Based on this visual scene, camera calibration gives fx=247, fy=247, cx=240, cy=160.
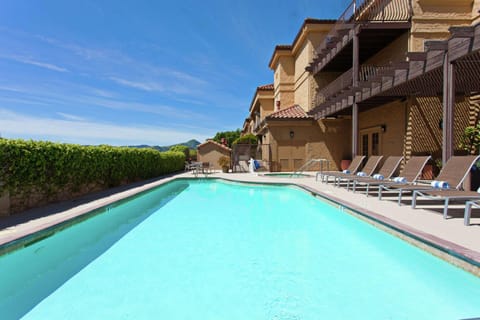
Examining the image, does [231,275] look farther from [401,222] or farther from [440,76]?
[440,76]

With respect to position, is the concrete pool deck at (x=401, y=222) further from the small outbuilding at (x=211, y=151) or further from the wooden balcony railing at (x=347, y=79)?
the small outbuilding at (x=211, y=151)

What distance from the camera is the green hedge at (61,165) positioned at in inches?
218

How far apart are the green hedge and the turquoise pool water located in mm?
1934

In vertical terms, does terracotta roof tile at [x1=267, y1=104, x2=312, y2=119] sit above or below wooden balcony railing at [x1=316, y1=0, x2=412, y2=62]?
below

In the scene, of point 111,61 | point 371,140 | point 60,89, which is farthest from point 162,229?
A: point 60,89

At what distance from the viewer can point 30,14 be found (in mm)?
15445

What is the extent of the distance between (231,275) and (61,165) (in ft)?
20.7

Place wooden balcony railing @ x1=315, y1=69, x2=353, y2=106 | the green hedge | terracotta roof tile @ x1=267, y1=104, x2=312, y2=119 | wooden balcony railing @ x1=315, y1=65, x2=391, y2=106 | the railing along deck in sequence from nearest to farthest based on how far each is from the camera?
the green hedge < the railing along deck < wooden balcony railing @ x1=315, y1=65, x2=391, y2=106 < wooden balcony railing @ x1=315, y1=69, x2=353, y2=106 < terracotta roof tile @ x1=267, y1=104, x2=312, y2=119

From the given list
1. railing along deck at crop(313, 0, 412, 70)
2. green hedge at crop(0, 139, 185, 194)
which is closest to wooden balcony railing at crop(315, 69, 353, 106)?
railing along deck at crop(313, 0, 412, 70)

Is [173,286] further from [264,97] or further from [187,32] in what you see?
[264,97]

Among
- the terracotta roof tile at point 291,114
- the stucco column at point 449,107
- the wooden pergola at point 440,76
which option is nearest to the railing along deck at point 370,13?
the wooden pergola at point 440,76

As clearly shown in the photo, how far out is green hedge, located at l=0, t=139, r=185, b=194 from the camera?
18.2ft

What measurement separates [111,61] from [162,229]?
21072 millimetres

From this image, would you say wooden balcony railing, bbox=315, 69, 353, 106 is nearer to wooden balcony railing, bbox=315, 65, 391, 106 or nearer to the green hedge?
wooden balcony railing, bbox=315, 65, 391, 106
